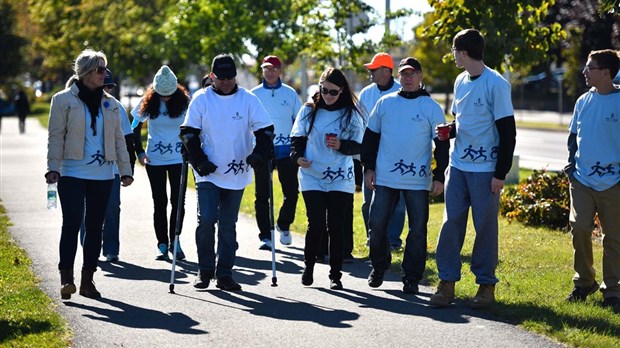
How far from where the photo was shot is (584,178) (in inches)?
338

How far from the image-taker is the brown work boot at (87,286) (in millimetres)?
9156

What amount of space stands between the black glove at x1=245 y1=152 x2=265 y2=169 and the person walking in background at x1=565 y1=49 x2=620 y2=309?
236 cm

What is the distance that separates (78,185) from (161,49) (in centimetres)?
2942

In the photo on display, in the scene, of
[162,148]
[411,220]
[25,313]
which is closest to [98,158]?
[25,313]

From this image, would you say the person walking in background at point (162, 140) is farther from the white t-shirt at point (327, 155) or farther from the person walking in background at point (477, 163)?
the person walking in background at point (477, 163)

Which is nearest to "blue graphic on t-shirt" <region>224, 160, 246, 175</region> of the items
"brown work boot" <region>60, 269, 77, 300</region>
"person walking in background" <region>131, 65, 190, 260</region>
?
"brown work boot" <region>60, 269, 77, 300</region>

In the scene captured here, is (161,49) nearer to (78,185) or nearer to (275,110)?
(275,110)

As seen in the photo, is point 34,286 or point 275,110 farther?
point 275,110

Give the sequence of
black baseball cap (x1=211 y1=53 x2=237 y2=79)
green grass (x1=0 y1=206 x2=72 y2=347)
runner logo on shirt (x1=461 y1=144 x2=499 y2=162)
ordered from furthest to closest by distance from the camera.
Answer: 1. black baseball cap (x1=211 y1=53 x2=237 y2=79)
2. runner logo on shirt (x1=461 y1=144 x2=499 y2=162)
3. green grass (x1=0 y1=206 x2=72 y2=347)

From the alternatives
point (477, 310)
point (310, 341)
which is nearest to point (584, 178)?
point (477, 310)

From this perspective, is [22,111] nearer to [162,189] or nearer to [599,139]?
[162,189]

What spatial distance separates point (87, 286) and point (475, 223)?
304 cm

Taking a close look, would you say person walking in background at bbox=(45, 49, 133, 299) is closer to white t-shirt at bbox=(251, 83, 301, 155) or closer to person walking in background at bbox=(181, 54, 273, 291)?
person walking in background at bbox=(181, 54, 273, 291)

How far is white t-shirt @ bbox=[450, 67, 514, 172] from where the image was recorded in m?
8.36
